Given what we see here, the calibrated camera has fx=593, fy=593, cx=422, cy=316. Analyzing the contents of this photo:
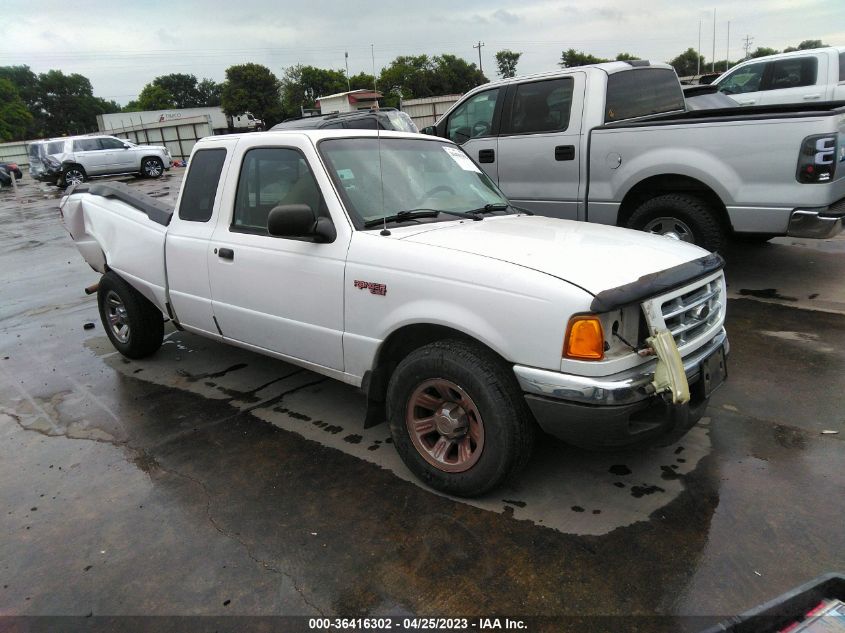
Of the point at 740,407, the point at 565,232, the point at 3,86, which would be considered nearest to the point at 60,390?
the point at 565,232

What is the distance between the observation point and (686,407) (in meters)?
2.55

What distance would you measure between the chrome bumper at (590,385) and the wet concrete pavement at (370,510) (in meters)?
0.68

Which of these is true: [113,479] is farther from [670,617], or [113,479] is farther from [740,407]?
[740,407]

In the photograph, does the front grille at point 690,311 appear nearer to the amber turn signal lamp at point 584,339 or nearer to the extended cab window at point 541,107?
the amber turn signal lamp at point 584,339

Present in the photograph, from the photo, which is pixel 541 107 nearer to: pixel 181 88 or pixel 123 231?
pixel 123 231

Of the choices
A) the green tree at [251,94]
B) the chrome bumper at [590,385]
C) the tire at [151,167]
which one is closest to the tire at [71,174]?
the tire at [151,167]

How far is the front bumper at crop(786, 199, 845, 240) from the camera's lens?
4.70 metres

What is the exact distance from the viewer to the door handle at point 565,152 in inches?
243

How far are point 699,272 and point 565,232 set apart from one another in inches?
30.3

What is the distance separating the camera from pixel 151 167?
23812 mm

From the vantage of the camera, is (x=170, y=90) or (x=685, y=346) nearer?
(x=685, y=346)

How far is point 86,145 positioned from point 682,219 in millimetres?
23274

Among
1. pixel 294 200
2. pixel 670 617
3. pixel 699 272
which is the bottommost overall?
pixel 670 617

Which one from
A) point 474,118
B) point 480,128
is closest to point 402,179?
point 480,128
